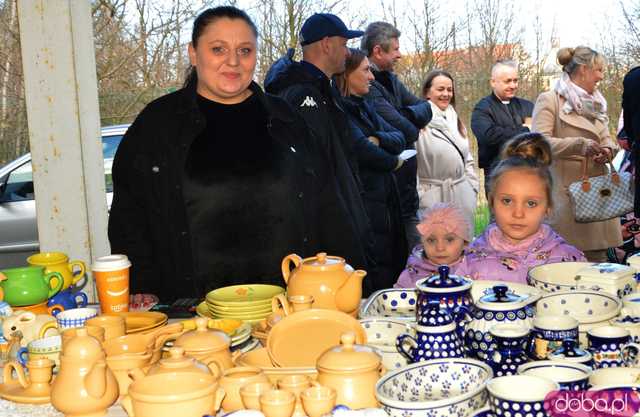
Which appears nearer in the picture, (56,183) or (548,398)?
(548,398)

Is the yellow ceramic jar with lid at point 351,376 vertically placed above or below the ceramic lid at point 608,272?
below

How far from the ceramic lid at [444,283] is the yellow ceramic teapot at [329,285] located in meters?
0.28

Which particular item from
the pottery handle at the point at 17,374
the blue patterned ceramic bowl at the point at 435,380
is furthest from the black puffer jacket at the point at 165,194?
the blue patterned ceramic bowl at the point at 435,380

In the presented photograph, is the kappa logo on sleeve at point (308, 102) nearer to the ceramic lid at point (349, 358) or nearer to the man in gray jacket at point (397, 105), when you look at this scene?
the man in gray jacket at point (397, 105)

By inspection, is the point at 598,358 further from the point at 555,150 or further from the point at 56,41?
the point at 555,150

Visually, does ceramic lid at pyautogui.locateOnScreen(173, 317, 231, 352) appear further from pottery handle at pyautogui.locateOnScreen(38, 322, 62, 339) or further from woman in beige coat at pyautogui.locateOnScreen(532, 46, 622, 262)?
woman in beige coat at pyautogui.locateOnScreen(532, 46, 622, 262)

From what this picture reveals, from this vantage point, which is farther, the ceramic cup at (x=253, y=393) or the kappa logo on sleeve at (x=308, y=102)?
the kappa logo on sleeve at (x=308, y=102)

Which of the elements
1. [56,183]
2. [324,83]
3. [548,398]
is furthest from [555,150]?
[548,398]

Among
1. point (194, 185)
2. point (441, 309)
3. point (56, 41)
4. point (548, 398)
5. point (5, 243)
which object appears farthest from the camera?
point (5, 243)

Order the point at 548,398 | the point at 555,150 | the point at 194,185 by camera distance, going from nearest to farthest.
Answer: the point at 548,398 → the point at 194,185 → the point at 555,150

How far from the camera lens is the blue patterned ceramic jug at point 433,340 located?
4.80 ft

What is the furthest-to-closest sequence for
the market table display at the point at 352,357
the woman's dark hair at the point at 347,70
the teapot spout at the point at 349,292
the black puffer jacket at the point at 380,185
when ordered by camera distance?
the woman's dark hair at the point at 347,70 < the black puffer jacket at the point at 380,185 < the teapot spout at the point at 349,292 < the market table display at the point at 352,357

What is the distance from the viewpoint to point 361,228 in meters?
3.36

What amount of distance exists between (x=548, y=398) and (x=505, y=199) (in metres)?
1.52
